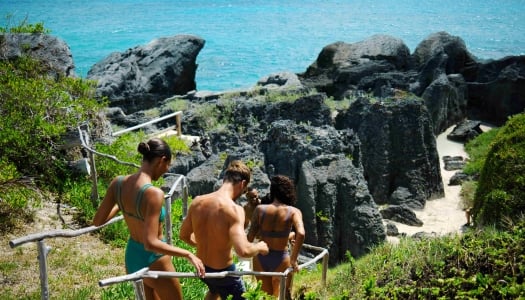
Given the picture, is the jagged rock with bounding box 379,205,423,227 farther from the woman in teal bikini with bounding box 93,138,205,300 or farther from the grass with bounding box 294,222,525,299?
the woman in teal bikini with bounding box 93,138,205,300

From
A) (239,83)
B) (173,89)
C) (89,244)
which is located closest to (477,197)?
(89,244)

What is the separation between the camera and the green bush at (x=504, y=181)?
28.3ft

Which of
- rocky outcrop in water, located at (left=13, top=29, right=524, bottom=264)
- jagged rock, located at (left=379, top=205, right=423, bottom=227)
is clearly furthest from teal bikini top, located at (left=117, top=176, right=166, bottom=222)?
jagged rock, located at (left=379, top=205, right=423, bottom=227)

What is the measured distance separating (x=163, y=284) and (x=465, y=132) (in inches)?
824

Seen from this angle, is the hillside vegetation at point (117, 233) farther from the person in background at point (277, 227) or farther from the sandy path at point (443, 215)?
the sandy path at point (443, 215)

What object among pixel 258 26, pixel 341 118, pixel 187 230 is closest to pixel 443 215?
pixel 341 118

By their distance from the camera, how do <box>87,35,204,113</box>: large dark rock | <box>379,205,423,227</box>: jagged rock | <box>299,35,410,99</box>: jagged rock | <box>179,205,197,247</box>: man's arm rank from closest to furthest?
<box>179,205,197,247</box>: man's arm < <box>379,205,423,227</box>: jagged rock < <box>87,35,204,113</box>: large dark rock < <box>299,35,410,99</box>: jagged rock

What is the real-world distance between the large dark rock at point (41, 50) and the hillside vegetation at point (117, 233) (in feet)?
1.33

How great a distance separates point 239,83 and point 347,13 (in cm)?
4784

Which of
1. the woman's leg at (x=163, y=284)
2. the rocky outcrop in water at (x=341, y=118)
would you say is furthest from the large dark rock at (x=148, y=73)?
the woman's leg at (x=163, y=284)

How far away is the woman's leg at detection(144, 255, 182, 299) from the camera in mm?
4605

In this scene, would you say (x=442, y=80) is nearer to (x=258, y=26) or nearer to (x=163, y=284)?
(x=163, y=284)

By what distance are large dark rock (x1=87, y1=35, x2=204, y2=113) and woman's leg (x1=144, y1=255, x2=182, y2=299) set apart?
63.2 feet

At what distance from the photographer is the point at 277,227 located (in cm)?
577
